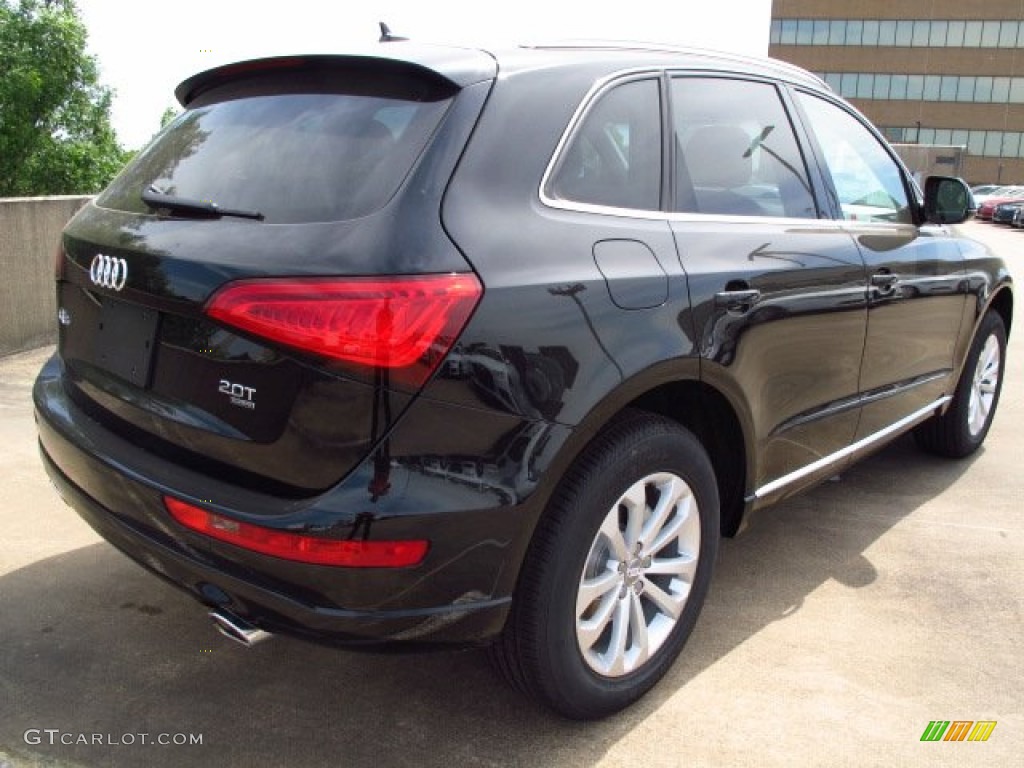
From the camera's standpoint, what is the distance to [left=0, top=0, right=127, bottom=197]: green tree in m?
9.07

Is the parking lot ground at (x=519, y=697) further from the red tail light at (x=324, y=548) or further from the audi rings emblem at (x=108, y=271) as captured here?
the audi rings emblem at (x=108, y=271)

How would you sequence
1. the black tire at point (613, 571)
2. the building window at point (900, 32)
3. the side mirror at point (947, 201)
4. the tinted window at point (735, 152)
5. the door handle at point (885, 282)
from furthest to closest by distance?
1. the building window at point (900, 32)
2. the side mirror at point (947, 201)
3. the door handle at point (885, 282)
4. the tinted window at point (735, 152)
5. the black tire at point (613, 571)

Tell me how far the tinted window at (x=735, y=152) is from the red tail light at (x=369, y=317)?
0.97 metres

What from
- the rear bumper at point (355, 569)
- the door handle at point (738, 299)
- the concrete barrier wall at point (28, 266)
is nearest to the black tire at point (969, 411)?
the door handle at point (738, 299)

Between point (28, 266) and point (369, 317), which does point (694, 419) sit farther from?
point (28, 266)

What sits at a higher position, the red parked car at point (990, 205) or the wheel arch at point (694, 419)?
the wheel arch at point (694, 419)

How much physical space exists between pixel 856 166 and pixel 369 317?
8.23ft

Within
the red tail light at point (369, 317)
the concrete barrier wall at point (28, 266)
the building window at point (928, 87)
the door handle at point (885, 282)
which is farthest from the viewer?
the building window at point (928, 87)

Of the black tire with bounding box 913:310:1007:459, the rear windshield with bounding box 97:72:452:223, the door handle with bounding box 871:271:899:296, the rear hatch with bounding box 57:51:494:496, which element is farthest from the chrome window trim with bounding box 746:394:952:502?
the rear windshield with bounding box 97:72:452:223

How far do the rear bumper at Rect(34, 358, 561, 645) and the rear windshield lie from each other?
25.1 inches

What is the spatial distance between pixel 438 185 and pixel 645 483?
0.95 meters

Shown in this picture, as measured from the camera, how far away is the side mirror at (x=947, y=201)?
13.0 ft

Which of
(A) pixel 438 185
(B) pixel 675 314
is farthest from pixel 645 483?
(A) pixel 438 185

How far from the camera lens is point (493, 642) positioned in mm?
2223
